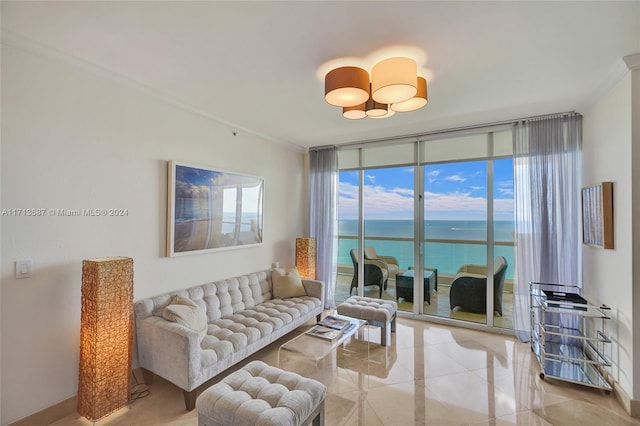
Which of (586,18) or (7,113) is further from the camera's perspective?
(7,113)

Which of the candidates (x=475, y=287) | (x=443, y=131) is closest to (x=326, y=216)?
(x=443, y=131)

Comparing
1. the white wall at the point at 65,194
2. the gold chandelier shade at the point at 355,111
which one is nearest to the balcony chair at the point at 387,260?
the gold chandelier shade at the point at 355,111

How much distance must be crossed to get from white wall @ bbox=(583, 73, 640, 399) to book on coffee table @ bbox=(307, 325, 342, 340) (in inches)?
90.4

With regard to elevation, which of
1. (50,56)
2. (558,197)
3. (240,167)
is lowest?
(558,197)

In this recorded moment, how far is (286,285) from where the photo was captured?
379 cm

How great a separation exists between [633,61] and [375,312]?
3058 millimetres

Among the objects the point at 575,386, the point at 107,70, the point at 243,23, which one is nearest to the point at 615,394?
the point at 575,386

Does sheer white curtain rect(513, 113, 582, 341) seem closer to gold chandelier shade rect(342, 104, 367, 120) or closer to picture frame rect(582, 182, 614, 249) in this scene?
picture frame rect(582, 182, 614, 249)

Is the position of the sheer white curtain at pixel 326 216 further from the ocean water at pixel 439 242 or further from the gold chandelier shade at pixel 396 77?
the gold chandelier shade at pixel 396 77

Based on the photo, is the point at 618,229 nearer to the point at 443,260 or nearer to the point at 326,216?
the point at 443,260

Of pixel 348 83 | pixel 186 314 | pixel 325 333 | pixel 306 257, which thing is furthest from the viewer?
pixel 306 257

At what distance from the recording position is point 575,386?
253cm

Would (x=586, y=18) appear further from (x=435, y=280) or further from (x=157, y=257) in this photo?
(x=157, y=257)

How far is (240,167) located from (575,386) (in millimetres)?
4125
